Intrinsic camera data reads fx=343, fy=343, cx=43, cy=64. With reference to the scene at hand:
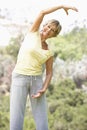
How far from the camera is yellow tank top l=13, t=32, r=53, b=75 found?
2070 millimetres

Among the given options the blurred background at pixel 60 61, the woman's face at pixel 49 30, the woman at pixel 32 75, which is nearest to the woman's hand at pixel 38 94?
the woman at pixel 32 75

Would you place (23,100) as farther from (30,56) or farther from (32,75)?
(30,56)

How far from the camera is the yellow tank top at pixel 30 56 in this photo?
2070 millimetres

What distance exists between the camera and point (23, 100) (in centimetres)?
211

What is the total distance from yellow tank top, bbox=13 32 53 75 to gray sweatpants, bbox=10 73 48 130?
1.4 inches

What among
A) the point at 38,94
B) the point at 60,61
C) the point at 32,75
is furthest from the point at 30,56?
the point at 60,61

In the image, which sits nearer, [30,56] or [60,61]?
[30,56]

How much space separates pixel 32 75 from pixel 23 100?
165 millimetres

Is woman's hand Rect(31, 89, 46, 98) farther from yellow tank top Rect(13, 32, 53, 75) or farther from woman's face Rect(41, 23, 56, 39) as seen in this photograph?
woman's face Rect(41, 23, 56, 39)

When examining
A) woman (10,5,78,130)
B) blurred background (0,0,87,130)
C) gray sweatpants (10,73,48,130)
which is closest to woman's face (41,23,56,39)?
woman (10,5,78,130)

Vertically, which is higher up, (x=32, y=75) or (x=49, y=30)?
(x=49, y=30)

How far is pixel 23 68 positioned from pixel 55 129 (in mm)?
1106

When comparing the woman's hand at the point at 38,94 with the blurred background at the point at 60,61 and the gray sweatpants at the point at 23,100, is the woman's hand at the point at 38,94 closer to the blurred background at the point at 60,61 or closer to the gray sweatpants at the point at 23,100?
the gray sweatpants at the point at 23,100

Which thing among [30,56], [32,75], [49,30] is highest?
[49,30]
